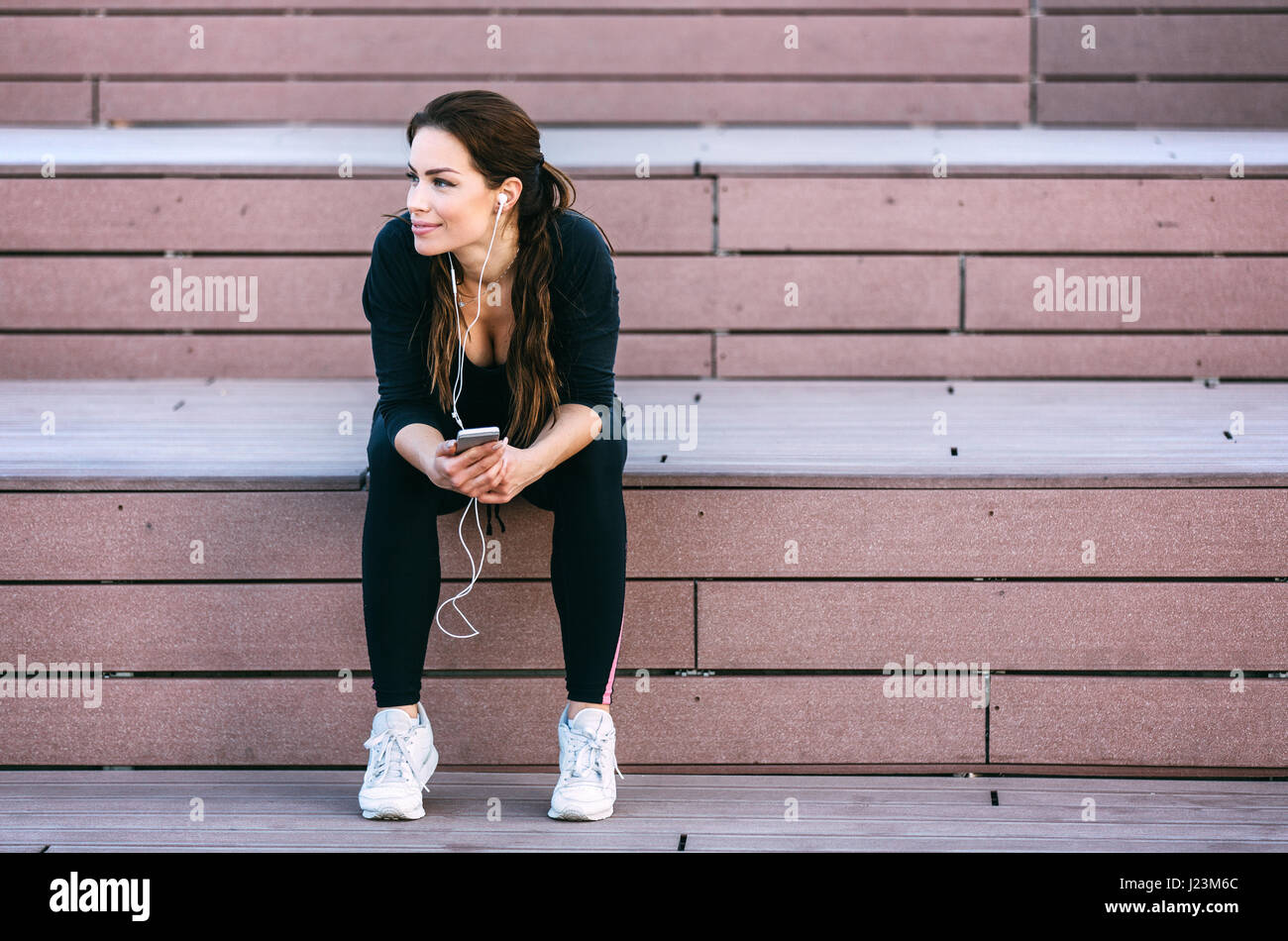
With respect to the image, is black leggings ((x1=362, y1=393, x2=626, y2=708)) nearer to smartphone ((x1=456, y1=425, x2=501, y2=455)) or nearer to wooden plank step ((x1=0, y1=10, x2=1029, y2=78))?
smartphone ((x1=456, y1=425, x2=501, y2=455))

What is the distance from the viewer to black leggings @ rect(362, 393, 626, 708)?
1523 mm

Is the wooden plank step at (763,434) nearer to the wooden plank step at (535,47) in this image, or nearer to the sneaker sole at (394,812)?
the sneaker sole at (394,812)

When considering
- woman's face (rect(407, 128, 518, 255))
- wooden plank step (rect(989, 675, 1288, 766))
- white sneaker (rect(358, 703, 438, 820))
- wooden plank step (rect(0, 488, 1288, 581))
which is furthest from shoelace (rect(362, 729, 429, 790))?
wooden plank step (rect(989, 675, 1288, 766))

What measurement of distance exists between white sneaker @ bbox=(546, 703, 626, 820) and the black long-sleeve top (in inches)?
15.6

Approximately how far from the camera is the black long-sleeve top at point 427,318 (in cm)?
158

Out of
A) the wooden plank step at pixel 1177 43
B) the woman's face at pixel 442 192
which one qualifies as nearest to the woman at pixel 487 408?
the woman's face at pixel 442 192

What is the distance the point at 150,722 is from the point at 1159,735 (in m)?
1.35

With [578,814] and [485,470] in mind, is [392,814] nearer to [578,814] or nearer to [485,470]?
[578,814]

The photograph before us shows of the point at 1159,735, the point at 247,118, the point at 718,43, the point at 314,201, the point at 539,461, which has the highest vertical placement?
the point at 718,43

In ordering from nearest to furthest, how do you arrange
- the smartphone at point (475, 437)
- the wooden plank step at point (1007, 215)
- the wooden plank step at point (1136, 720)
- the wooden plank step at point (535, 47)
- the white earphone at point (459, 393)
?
1. the smartphone at point (475, 437)
2. the white earphone at point (459, 393)
3. the wooden plank step at point (1136, 720)
4. the wooden plank step at point (1007, 215)
5. the wooden plank step at point (535, 47)

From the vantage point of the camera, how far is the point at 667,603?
173cm

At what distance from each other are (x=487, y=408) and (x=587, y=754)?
454mm

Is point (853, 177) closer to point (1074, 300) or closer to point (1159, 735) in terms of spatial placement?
point (1074, 300)

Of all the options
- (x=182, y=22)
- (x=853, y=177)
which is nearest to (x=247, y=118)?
(x=182, y=22)
